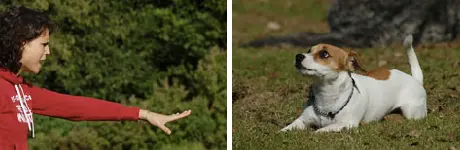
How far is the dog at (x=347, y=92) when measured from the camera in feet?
16.3

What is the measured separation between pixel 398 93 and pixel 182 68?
3.11 m

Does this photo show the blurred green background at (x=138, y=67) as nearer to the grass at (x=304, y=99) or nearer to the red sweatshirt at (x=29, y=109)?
the grass at (x=304, y=99)

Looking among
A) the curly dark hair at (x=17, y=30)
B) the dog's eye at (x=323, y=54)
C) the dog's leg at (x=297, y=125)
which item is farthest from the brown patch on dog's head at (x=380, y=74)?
the curly dark hair at (x=17, y=30)

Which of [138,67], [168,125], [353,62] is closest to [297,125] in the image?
[353,62]

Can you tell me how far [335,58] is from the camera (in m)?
5.00

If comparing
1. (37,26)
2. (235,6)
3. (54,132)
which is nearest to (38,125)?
(54,132)

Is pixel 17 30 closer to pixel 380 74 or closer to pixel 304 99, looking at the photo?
pixel 380 74

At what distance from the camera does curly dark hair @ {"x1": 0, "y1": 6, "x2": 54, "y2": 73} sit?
347 centimetres

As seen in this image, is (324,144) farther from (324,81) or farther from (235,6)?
(235,6)

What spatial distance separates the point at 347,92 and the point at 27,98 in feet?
7.51

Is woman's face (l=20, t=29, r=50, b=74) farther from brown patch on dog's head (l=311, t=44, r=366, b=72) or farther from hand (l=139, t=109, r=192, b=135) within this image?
brown patch on dog's head (l=311, t=44, r=366, b=72)

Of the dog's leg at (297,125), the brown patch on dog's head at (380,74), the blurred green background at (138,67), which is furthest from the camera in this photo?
the blurred green background at (138,67)

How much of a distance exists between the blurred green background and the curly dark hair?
3911 mm

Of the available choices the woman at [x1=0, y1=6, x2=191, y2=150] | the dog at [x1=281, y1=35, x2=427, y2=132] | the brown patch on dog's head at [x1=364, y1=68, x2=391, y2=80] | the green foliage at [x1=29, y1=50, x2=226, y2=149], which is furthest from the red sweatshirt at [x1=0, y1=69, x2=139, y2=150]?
the green foliage at [x1=29, y1=50, x2=226, y2=149]
